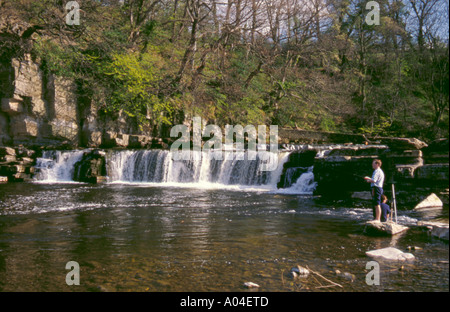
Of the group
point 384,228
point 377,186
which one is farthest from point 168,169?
point 384,228

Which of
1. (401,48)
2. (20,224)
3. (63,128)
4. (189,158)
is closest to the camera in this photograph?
(20,224)

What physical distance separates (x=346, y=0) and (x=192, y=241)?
3135 cm

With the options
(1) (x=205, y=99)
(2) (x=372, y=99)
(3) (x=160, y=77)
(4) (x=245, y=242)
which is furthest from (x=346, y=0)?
(4) (x=245, y=242)

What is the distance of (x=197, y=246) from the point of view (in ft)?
19.9

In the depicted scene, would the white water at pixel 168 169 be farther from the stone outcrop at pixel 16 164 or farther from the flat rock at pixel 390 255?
the flat rock at pixel 390 255

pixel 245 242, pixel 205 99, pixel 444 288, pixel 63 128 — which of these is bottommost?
pixel 245 242

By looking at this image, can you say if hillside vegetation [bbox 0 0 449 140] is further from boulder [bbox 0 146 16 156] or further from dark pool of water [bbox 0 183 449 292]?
dark pool of water [bbox 0 183 449 292]

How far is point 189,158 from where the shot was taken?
744 inches

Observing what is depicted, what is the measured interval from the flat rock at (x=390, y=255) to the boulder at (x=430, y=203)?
5.30 meters

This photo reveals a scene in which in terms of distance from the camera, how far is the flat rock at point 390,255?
4.95 meters

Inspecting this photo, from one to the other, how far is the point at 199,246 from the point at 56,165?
607 inches

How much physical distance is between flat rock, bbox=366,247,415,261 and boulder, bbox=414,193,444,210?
5300 mm

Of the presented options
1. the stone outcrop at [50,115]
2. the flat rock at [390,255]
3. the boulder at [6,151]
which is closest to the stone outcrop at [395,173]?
the flat rock at [390,255]
